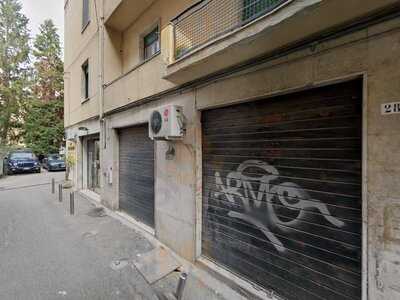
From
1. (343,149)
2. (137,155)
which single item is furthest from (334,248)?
(137,155)

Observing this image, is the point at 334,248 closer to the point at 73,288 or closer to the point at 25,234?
the point at 73,288

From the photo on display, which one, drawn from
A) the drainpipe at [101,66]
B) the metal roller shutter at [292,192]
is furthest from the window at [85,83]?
the metal roller shutter at [292,192]

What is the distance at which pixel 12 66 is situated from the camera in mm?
24031

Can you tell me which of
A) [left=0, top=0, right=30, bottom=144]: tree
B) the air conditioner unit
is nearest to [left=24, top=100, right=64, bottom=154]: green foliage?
[left=0, top=0, right=30, bottom=144]: tree

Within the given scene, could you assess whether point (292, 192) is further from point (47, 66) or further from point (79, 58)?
point (47, 66)

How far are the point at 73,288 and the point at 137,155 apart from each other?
366cm

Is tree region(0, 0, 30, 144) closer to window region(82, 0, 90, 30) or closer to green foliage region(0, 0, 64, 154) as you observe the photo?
green foliage region(0, 0, 64, 154)

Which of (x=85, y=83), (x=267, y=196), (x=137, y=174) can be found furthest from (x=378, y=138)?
(x=85, y=83)

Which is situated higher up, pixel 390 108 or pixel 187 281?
pixel 390 108

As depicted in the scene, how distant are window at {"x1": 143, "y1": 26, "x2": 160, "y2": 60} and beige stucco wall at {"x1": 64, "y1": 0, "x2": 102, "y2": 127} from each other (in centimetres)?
245

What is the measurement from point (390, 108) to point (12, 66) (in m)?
30.9

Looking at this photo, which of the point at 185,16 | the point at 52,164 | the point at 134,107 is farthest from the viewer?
the point at 52,164

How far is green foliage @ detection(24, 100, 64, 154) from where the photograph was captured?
25078 mm

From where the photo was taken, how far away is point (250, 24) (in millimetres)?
2600
